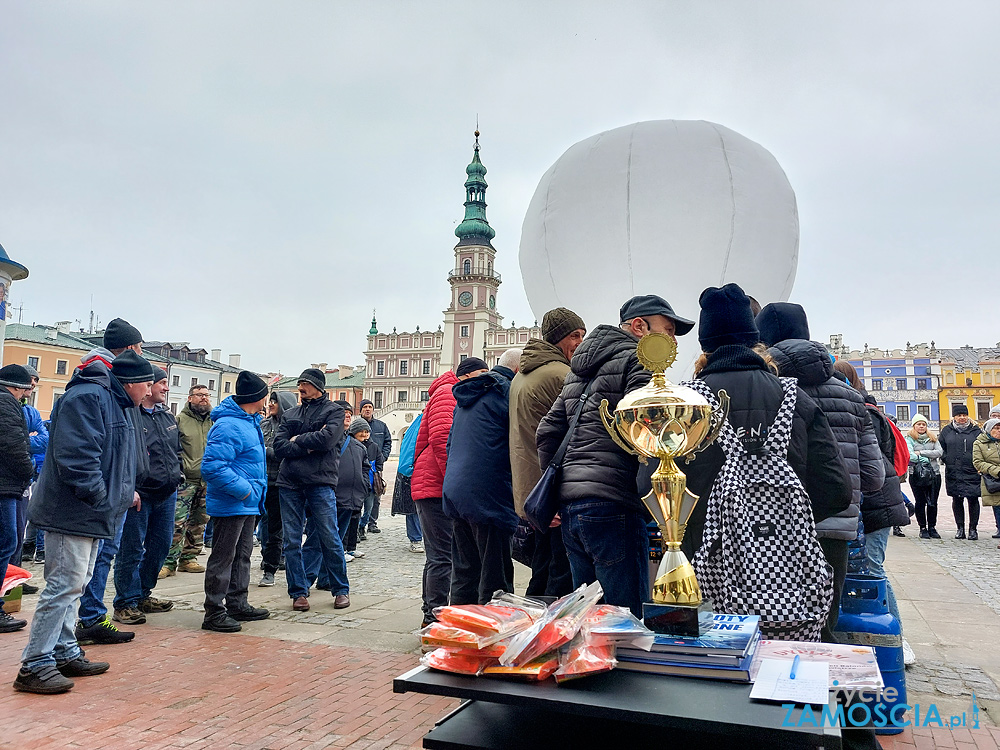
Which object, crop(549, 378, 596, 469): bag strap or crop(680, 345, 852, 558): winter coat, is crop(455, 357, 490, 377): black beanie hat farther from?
crop(680, 345, 852, 558): winter coat

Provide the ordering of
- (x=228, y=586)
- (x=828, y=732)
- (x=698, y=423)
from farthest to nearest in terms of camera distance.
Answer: (x=228, y=586) → (x=698, y=423) → (x=828, y=732)

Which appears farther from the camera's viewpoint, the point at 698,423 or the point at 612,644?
the point at 698,423

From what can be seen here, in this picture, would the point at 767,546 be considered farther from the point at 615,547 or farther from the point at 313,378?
the point at 313,378

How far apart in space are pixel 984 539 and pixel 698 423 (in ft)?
36.7

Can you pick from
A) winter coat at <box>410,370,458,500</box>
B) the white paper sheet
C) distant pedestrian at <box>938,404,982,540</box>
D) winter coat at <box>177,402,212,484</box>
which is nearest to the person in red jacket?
winter coat at <box>410,370,458,500</box>

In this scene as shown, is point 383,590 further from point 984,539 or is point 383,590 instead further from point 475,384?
point 984,539

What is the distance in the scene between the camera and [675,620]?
1.83 metres

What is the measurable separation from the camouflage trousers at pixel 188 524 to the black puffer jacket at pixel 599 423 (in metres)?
5.52

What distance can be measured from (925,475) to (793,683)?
1069 cm

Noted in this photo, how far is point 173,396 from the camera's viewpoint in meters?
61.6

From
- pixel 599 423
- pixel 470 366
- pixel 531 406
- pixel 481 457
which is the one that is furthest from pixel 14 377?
pixel 599 423

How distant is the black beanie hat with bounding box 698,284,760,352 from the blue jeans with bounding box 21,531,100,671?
3.57 meters

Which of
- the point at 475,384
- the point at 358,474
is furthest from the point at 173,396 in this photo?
the point at 475,384

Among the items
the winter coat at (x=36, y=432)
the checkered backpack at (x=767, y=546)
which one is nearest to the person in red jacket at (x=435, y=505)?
the checkered backpack at (x=767, y=546)
